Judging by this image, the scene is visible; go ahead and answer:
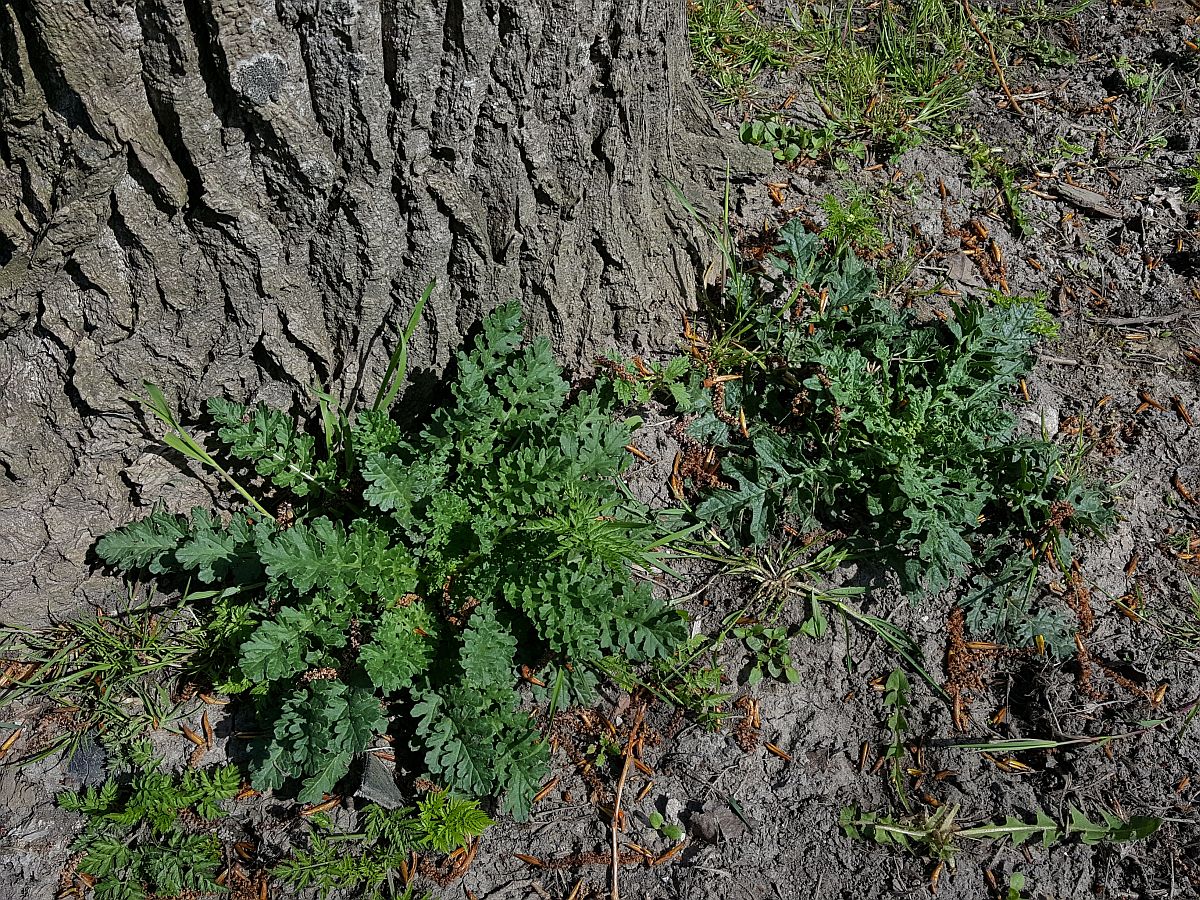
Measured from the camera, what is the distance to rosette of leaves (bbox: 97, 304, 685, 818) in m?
2.56

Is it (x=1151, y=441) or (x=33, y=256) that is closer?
(x=33, y=256)

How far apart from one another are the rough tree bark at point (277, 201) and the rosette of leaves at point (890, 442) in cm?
52

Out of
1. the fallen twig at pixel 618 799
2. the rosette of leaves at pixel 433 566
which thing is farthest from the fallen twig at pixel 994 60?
the fallen twig at pixel 618 799

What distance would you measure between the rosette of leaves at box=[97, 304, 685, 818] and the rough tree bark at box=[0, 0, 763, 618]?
0.18 meters

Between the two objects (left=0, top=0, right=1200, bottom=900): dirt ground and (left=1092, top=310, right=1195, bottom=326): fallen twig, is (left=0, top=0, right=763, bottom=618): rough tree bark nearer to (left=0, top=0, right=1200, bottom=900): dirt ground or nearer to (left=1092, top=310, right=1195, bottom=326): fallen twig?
(left=0, top=0, right=1200, bottom=900): dirt ground

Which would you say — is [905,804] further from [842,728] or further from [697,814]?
[697,814]

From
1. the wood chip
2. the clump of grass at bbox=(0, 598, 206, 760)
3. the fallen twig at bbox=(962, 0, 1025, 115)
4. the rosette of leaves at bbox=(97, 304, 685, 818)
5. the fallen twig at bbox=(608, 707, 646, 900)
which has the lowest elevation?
the fallen twig at bbox=(608, 707, 646, 900)

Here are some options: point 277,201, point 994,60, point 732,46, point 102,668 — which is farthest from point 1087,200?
point 102,668

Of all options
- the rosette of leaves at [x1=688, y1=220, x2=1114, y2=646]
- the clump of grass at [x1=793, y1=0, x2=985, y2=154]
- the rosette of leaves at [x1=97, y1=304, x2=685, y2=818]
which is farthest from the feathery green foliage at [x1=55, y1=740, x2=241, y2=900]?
the clump of grass at [x1=793, y1=0, x2=985, y2=154]

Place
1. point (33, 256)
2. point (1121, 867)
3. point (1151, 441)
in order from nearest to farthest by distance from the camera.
Result: 1. point (33, 256)
2. point (1121, 867)
3. point (1151, 441)

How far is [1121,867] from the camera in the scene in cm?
261

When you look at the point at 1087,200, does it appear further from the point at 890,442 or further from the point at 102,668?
the point at 102,668

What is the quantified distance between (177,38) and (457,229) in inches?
34.6

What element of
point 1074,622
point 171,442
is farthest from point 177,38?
point 1074,622
